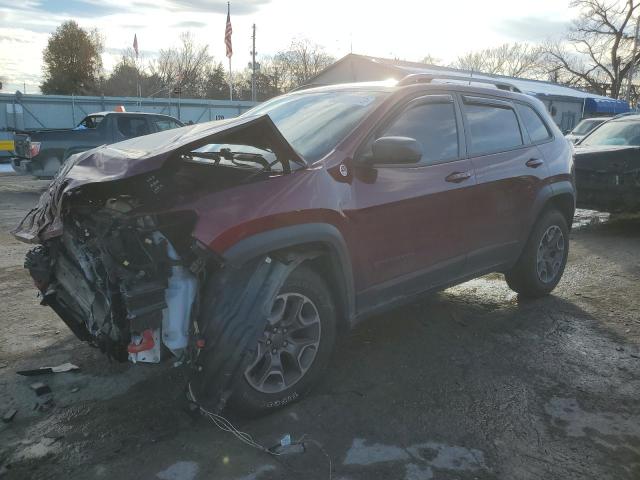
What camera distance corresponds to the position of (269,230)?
2.67m

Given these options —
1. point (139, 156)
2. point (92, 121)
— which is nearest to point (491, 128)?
point (139, 156)

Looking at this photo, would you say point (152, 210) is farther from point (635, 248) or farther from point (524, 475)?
point (635, 248)

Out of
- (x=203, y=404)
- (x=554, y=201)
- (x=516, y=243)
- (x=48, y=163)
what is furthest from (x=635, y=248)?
(x=48, y=163)

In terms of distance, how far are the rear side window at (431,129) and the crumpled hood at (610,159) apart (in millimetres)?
4896

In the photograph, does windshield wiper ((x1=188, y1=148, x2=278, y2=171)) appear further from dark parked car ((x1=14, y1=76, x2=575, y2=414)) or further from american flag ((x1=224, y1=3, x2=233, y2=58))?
american flag ((x1=224, y1=3, x2=233, y2=58))

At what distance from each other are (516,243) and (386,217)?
5.76 ft

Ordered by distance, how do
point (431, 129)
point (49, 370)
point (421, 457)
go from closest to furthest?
1. point (421, 457)
2. point (49, 370)
3. point (431, 129)

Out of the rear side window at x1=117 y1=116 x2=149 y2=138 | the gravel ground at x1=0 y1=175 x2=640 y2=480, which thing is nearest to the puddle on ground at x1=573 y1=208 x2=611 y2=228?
the gravel ground at x1=0 y1=175 x2=640 y2=480

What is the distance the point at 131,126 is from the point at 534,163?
377 inches

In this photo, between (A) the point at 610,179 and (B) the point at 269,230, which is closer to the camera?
(B) the point at 269,230

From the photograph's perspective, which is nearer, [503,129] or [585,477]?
[585,477]

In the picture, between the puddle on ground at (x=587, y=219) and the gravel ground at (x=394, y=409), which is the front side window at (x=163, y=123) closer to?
the gravel ground at (x=394, y=409)

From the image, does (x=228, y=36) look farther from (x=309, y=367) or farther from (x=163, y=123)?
(x=309, y=367)

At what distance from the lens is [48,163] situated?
10789 mm
